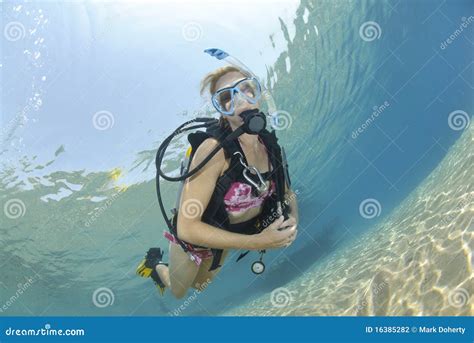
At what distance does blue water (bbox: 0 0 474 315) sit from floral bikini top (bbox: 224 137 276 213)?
8681 mm

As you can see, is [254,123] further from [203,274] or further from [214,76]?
[203,274]

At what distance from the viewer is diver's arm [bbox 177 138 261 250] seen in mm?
3451

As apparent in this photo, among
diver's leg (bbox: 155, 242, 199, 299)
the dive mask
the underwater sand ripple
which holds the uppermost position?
the dive mask

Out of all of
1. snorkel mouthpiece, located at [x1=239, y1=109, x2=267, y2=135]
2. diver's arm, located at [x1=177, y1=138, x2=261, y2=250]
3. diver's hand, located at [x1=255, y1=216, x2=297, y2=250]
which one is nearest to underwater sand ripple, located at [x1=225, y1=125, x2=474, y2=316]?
diver's hand, located at [x1=255, y1=216, x2=297, y2=250]

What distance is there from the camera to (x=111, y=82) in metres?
16.1

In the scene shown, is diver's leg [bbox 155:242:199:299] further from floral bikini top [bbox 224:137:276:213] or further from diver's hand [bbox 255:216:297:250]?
diver's hand [bbox 255:216:297:250]

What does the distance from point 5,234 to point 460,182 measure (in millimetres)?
22868

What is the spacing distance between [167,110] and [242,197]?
13.9 m

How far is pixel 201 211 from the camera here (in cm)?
344

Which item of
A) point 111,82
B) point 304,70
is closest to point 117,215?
point 111,82

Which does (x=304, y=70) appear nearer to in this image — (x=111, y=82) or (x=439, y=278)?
(x=111, y=82)

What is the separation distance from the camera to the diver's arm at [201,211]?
11.3 feet

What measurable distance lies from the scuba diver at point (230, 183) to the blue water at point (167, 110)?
8.52 m

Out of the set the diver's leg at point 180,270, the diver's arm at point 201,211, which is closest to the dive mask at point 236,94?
the diver's arm at point 201,211
